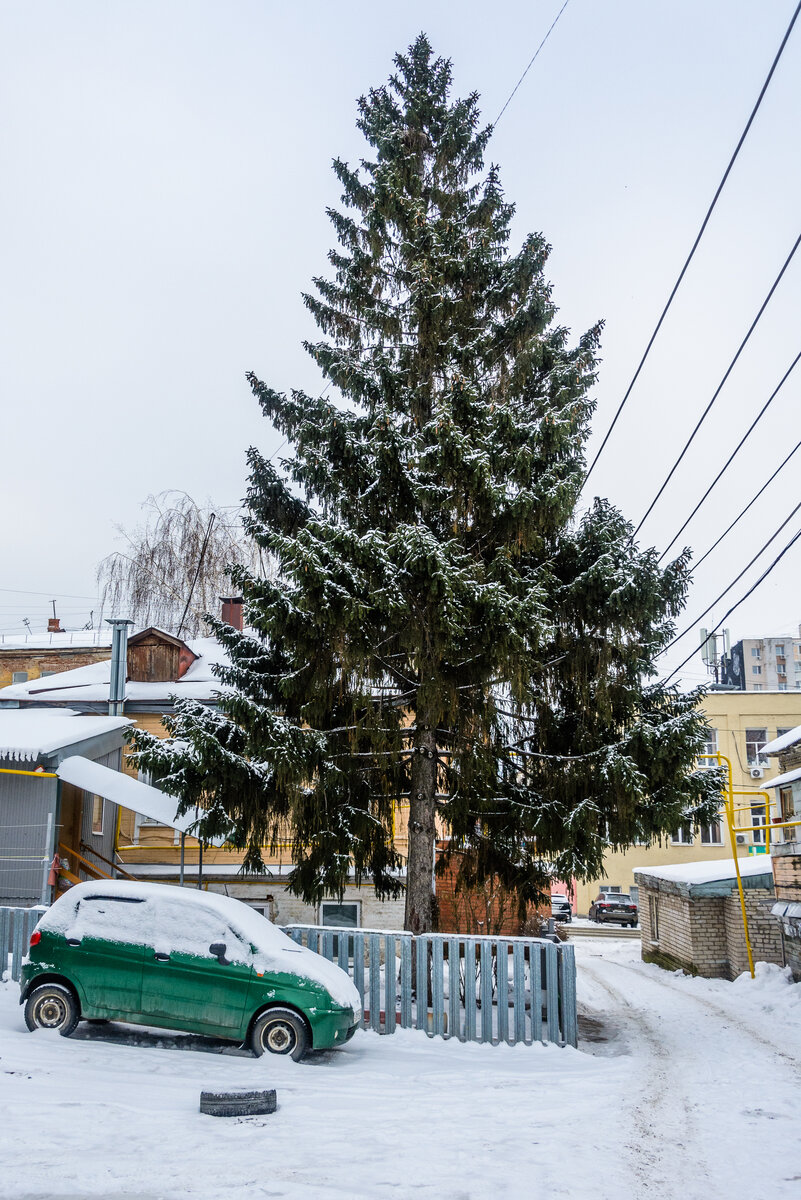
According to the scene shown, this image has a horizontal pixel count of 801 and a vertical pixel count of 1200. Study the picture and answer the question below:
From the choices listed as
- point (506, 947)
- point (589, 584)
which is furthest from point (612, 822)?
point (589, 584)

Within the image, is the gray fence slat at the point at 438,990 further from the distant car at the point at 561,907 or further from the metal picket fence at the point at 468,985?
the distant car at the point at 561,907

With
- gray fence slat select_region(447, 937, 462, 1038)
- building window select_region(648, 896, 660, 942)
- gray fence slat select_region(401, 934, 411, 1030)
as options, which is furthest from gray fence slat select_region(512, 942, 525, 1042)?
building window select_region(648, 896, 660, 942)

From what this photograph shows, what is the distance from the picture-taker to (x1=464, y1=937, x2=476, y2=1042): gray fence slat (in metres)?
10.6

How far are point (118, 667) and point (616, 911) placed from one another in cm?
2949

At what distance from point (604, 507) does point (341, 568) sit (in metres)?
4.20

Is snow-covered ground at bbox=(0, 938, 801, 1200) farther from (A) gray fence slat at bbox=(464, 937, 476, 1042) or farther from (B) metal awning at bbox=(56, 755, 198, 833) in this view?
(B) metal awning at bbox=(56, 755, 198, 833)

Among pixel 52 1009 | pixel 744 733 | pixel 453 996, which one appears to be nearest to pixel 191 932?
pixel 52 1009

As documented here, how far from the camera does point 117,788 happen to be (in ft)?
55.2

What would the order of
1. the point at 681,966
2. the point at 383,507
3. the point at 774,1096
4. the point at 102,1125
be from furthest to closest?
the point at 681,966 → the point at 383,507 → the point at 774,1096 → the point at 102,1125

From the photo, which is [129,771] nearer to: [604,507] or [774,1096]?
[604,507]

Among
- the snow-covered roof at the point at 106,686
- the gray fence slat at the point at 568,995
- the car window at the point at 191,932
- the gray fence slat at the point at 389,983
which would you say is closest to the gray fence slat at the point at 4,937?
the car window at the point at 191,932

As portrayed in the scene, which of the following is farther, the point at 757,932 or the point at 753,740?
the point at 753,740

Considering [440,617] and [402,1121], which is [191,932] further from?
[440,617]

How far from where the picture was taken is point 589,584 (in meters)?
12.4
